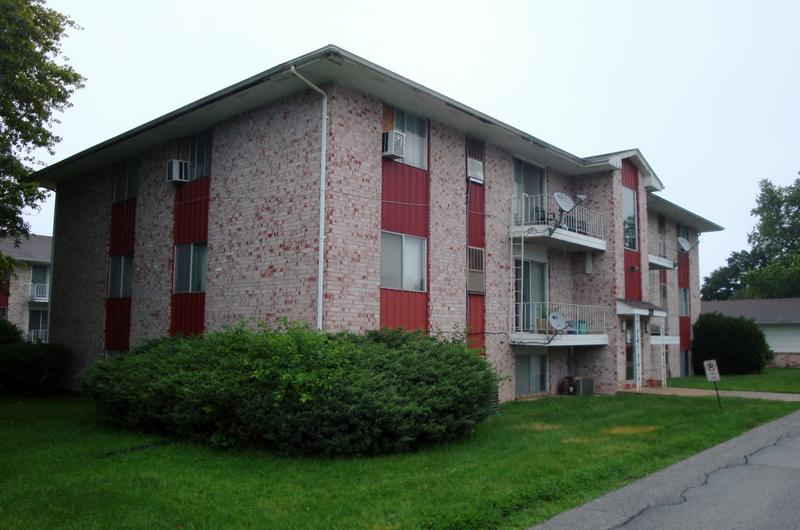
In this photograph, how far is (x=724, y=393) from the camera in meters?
19.1

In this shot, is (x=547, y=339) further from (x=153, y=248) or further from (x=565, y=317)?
(x=153, y=248)

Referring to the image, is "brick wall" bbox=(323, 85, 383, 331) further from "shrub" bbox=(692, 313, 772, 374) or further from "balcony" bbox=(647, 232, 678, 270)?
"shrub" bbox=(692, 313, 772, 374)

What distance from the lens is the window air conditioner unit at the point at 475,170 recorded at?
16812mm

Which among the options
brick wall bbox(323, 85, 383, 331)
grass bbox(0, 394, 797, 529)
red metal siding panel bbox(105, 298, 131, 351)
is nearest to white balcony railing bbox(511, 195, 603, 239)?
brick wall bbox(323, 85, 383, 331)

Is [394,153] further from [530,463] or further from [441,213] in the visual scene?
[530,463]

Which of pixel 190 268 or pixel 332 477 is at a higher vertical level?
pixel 190 268

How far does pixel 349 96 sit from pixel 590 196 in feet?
31.0

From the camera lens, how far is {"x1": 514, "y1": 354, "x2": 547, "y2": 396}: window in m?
18.2

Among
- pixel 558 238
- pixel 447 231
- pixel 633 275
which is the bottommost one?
pixel 633 275

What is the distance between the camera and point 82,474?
28.6ft

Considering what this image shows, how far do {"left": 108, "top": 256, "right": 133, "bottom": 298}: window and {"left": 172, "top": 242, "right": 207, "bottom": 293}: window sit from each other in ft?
8.15

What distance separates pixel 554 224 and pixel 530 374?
406 centimetres

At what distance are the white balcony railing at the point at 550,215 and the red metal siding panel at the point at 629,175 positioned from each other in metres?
1.88

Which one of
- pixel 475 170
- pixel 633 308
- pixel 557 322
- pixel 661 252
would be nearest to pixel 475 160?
pixel 475 170
